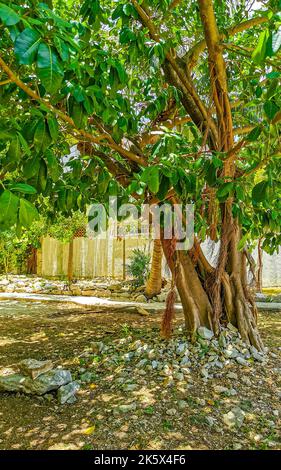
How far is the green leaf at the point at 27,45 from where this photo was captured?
1093 mm

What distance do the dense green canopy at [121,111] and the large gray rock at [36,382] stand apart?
3.89 ft

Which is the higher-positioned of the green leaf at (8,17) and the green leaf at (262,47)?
the green leaf at (262,47)

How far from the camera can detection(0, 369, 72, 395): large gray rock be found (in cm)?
246

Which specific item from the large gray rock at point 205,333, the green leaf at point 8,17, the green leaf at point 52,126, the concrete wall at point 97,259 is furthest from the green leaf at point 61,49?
the concrete wall at point 97,259

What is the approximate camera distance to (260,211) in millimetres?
2555

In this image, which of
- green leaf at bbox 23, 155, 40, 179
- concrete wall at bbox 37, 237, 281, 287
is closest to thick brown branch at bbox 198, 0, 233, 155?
green leaf at bbox 23, 155, 40, 179

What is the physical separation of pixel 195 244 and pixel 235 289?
571 millimetres

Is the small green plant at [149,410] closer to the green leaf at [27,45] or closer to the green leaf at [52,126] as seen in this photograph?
the green leaf at [52,126]

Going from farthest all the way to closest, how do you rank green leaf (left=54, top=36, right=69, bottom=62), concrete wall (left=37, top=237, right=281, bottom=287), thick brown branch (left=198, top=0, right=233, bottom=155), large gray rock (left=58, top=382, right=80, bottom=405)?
1. concrete wall (left=37, top=237, right=281, bottom=287)
2. thick brown branch (left=198, top=0, right=233, bottom=155)
3. large gray rock (left=58, top=382, right=80, bottom=405)
4. green leaf (left=54, top=36, right=69, bottom=62)

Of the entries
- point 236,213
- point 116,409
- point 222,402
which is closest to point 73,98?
point 236,213

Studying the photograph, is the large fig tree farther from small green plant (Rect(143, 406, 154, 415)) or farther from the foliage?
the foliage

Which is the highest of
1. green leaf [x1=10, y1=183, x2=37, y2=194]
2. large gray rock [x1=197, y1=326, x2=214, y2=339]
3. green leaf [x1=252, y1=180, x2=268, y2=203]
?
green leaf [x1=252, y1=180, x2=268, y2=203]
